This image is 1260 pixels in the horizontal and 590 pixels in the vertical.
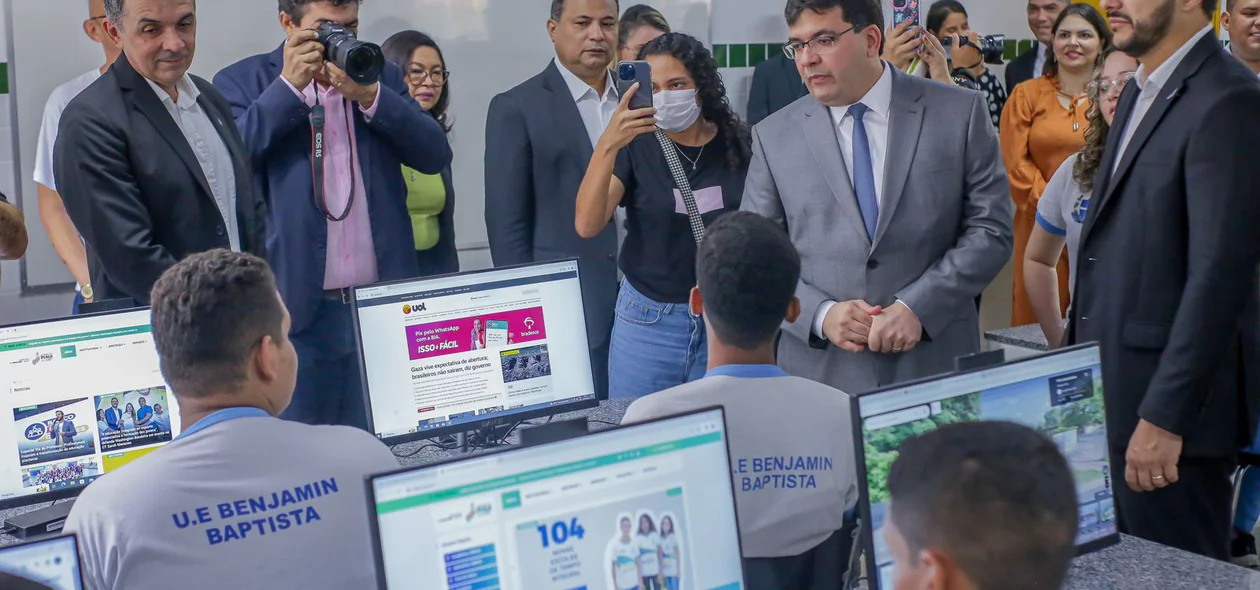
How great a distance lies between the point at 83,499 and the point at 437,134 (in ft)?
6.17

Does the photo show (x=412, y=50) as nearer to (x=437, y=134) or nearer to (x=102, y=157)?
(x=437, y=134)

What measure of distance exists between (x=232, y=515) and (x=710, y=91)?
2115mm

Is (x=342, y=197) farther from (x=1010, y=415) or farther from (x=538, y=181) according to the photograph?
(x=1010, y=415)

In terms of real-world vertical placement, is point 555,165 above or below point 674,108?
below

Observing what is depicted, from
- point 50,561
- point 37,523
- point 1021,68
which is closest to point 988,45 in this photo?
point 1021,68

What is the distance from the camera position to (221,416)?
158cm

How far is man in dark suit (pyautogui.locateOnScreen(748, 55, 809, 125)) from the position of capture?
559 centimetres

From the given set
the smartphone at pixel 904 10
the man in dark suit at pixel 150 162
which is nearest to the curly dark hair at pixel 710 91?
the smartphone at pixel 904 10

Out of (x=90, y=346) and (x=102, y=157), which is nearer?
(x=90, y=346)

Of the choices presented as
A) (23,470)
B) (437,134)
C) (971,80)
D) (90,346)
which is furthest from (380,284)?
(971,80)

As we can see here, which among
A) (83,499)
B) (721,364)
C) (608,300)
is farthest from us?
(608,300)

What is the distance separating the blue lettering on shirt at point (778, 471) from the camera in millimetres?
1692

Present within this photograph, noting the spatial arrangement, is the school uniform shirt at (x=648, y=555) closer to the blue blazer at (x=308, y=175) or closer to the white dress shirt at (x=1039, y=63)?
the blue blazer at (x=308, y=175)

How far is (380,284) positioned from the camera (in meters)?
2.36
